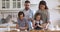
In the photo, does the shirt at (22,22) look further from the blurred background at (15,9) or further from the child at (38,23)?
the blurred background at (15,9)

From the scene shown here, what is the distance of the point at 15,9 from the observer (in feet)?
9.84

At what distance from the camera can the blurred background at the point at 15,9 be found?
3.01 m

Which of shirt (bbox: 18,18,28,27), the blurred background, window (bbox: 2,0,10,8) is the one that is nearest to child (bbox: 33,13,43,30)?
shirt (bbox: 18,18,28,27)

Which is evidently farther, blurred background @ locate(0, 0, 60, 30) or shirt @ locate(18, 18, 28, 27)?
blurred background @ locate(0, 0, 60, 30)

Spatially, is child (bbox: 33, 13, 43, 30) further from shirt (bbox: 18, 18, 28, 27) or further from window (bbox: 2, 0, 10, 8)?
window (bbox: 2, 0, 10, 8)

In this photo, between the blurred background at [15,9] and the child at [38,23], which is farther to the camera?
the blurred background at [15,9]

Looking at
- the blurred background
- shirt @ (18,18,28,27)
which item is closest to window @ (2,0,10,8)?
the blurred background

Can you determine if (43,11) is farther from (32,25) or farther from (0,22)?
(0,22)

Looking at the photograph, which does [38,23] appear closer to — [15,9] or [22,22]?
[22,22]

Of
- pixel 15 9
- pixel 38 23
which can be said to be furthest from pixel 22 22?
pixel 15 9

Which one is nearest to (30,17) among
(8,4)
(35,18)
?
(35,18)

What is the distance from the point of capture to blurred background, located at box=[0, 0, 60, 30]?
3.01 m

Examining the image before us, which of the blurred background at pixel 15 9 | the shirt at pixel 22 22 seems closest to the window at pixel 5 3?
the blurred background at pixel 15 9

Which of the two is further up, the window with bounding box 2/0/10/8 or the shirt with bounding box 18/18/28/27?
the window with bounding box 2/0/10/8
